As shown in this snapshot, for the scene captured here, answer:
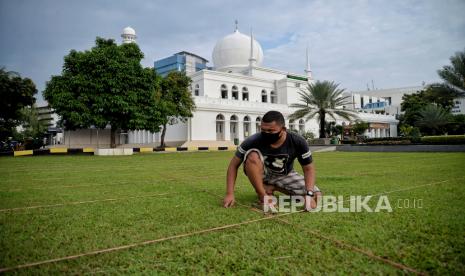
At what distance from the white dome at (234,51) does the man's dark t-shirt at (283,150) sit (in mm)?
39583

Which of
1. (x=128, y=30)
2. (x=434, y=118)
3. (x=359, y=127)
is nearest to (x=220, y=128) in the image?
(x=128, y=30)

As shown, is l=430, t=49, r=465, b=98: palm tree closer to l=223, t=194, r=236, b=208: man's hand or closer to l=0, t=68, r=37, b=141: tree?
l=223, t=194, r=236, b=208: man's hand

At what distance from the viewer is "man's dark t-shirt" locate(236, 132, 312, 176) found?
3098 mm

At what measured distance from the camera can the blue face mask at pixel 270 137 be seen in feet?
9.75

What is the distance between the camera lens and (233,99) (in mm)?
33344

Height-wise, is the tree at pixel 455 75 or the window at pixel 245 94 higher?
the window at pixel 245 94

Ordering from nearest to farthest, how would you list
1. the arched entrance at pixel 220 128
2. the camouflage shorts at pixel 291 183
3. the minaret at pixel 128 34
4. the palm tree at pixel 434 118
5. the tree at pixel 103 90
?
the camouflage shorts at pixel 291 183, the tree at pixel 103 90, the palm tree at pixel 434 118, the arched entrance at pixel 220 128, the minaret at pixel 128 34

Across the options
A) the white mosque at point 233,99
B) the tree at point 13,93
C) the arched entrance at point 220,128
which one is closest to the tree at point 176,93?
the white mosque at point 233,99

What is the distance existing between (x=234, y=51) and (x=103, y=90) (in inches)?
1047

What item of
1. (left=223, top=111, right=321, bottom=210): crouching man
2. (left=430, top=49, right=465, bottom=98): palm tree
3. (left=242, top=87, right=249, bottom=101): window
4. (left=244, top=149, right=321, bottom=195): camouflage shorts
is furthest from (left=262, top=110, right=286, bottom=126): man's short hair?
(left=242, top=87, right=249, bottom=101): window

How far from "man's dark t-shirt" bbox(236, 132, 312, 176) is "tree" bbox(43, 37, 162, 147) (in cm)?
1594

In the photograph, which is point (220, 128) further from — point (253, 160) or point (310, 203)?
point (310, 203)

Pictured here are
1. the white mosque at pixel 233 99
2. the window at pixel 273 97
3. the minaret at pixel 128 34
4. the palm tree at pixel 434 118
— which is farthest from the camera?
the window at pixel 273 97

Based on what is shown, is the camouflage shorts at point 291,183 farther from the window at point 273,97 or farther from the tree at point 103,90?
the window at point 273,97
